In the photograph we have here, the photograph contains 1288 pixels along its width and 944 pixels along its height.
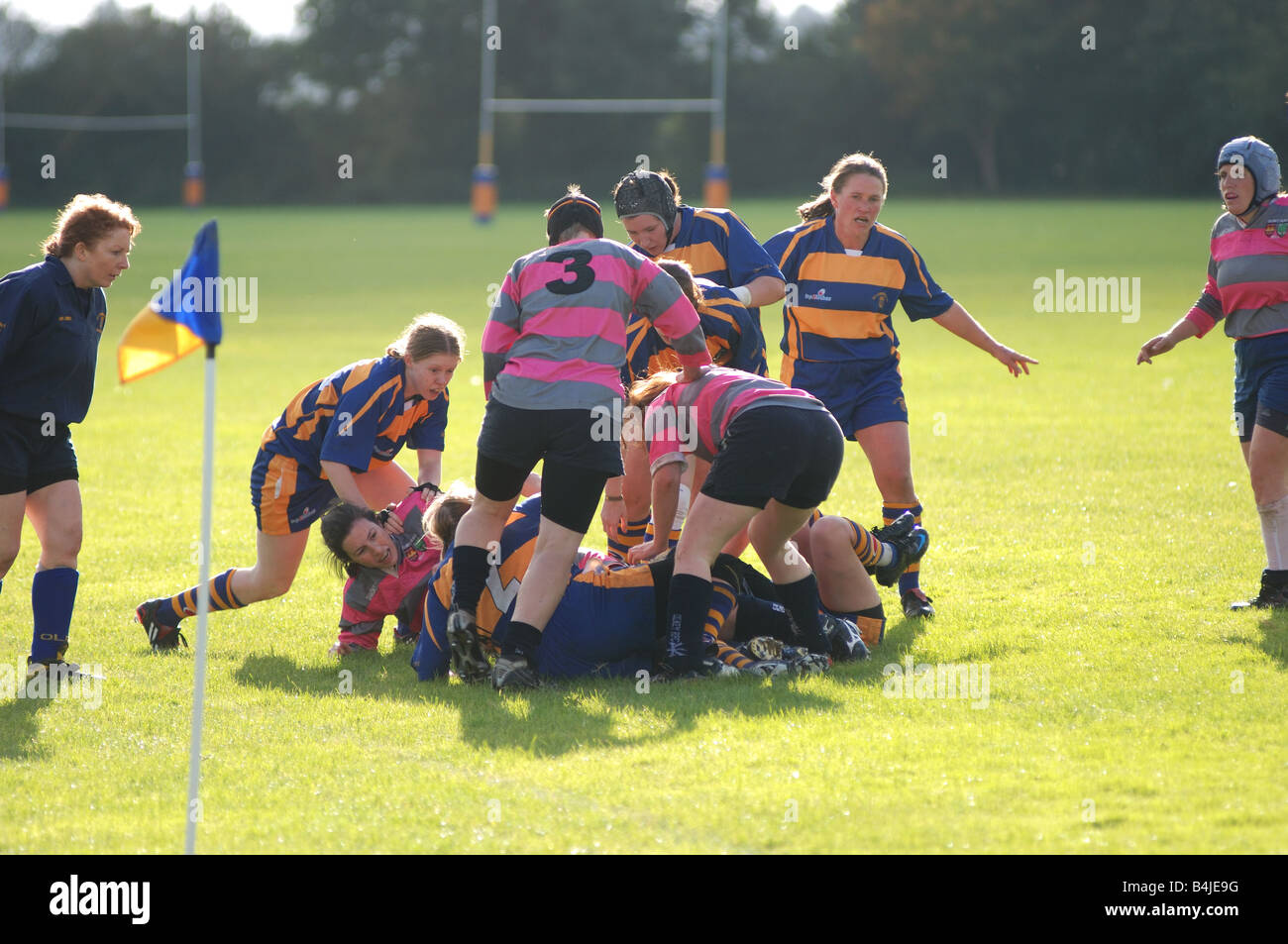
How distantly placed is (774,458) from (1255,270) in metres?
2.63

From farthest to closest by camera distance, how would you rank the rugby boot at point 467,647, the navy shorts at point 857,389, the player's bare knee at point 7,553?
the navy shorts at point 857,389 → the player's bare knee at point 7,553 → the rugby boot at point 467,647

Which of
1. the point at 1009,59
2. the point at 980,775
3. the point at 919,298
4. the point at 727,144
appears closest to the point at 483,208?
the point at 727,144

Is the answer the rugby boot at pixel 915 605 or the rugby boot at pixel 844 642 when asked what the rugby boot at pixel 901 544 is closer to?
the rugby boot at pixel 915 605

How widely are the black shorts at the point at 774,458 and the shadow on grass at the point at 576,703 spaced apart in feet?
2.37

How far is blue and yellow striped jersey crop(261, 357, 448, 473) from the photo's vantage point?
19.2 feet

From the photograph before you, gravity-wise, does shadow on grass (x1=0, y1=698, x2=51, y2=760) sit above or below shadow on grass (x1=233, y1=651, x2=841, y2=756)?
below

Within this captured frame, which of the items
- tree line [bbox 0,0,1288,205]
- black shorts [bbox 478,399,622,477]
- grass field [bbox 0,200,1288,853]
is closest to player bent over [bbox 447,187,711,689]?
black shorts [bbox 478,399,622,477]

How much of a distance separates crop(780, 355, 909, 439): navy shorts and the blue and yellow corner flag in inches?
137

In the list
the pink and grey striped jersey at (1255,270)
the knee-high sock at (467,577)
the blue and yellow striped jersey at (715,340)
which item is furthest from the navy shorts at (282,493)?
the pink and grey striped jersey at (1255,270)

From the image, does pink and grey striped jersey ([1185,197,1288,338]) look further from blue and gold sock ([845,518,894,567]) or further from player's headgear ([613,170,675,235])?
player's headgear ([613,170,675,235])

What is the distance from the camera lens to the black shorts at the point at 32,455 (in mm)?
5480

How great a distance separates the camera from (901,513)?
6.54 m

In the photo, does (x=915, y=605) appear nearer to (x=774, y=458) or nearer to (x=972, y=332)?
(x=972, y=332)

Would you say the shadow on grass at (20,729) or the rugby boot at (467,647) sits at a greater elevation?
the rugby boot at (467,647)
